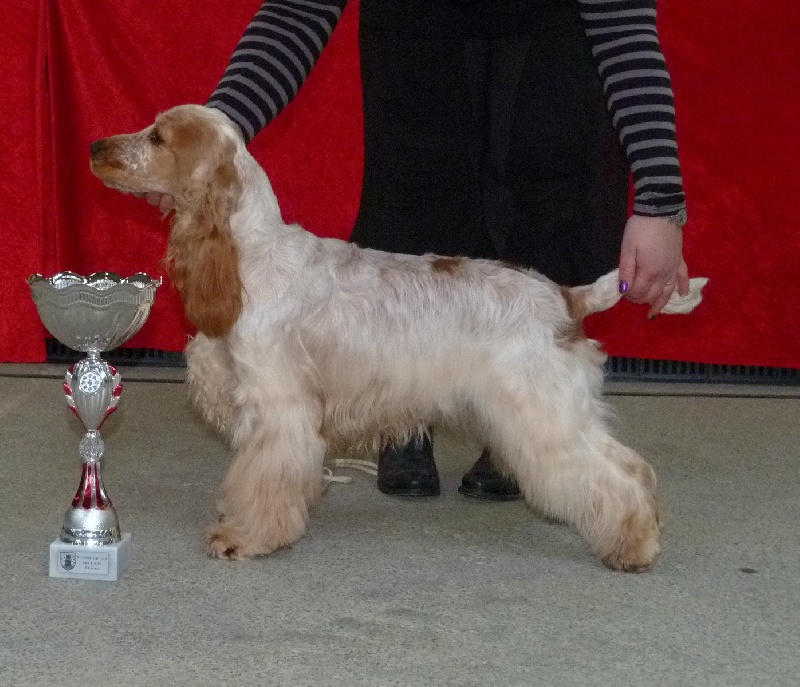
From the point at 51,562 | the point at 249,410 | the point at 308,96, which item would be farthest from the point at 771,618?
the point at 308,96

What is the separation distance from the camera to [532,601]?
6.84 feet

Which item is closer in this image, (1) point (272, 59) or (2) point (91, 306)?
(2) point (91, 306)

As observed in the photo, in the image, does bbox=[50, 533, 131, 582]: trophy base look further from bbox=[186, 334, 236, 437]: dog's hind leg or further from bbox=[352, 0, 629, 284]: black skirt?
bbox=[352, 0, 629, 284]: black skirt

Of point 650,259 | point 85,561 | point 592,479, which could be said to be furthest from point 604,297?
point 85,561

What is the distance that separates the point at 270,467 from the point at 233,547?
18cm

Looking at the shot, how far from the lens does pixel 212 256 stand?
2229mm

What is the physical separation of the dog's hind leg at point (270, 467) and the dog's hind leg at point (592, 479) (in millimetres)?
409

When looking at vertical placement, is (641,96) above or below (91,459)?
above

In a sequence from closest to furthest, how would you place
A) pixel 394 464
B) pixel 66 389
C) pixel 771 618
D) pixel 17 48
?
pixel 771 618 < pixel 66 389 < pixel 394 464 < pixel 17 48

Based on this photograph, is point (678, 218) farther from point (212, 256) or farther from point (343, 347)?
point (212, 256)

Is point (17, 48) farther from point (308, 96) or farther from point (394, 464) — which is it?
point (394, 464)

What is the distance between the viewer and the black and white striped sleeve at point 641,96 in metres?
2.25

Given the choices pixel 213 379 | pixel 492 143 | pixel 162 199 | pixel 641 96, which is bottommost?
pixel 213 379

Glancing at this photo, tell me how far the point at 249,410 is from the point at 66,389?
0.36m
